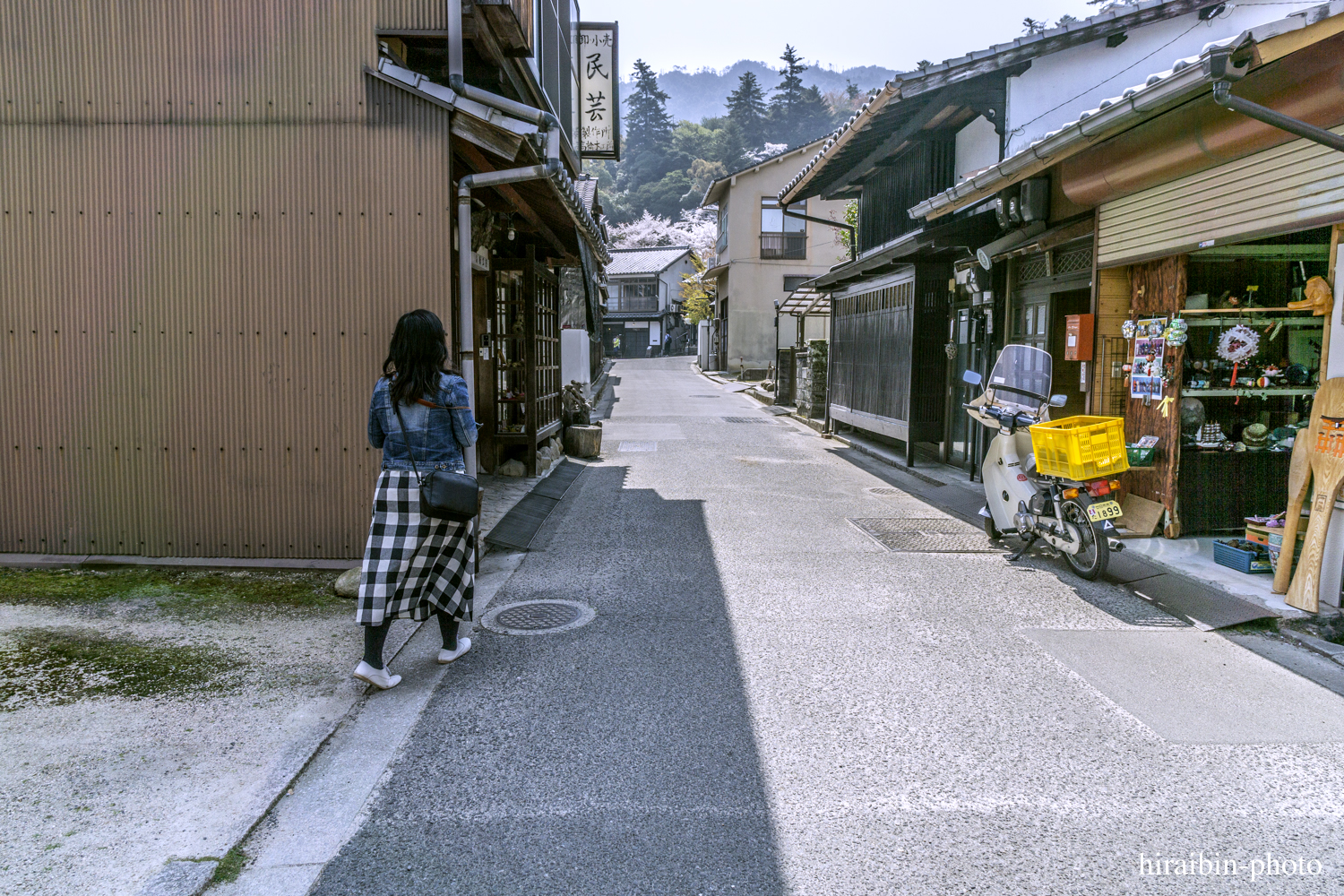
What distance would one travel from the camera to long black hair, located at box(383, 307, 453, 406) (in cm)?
457

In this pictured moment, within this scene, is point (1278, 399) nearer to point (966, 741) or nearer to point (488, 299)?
point (966, 741)

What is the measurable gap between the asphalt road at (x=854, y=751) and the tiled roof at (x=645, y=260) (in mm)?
58605

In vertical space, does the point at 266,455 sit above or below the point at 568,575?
above

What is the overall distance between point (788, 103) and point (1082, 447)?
270ft

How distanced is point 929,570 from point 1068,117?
6.47 m

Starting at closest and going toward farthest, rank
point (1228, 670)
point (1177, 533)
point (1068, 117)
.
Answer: point (1228, 670) < point (1177, 533) < point (1068, 117)

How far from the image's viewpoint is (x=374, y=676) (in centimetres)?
459

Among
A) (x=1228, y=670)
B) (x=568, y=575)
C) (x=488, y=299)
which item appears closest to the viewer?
(x=1228, y=670)

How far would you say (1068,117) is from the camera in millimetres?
10500

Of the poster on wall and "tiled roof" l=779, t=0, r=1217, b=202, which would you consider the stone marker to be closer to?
"tiled roof" l=779, t=0, r=1217, b=202

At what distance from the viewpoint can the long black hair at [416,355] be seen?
4.57m

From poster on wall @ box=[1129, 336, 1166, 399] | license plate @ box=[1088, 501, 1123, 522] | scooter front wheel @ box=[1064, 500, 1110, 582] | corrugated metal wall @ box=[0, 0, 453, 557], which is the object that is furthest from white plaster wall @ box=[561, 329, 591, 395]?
license plate @ box=[1088, 501, 1123, 522]

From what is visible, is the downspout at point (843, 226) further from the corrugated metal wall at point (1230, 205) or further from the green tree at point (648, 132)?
the green tree at point (648, 132)

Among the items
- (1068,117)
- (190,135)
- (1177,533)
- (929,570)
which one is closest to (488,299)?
(190,135)
